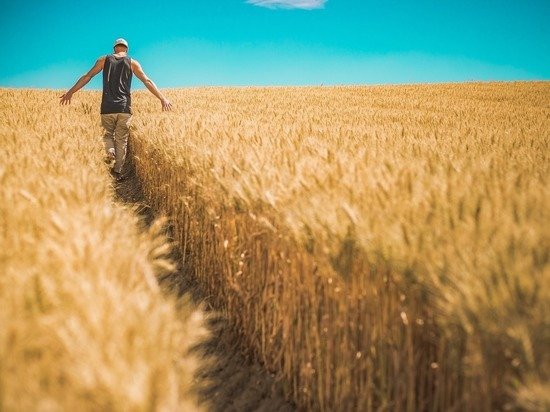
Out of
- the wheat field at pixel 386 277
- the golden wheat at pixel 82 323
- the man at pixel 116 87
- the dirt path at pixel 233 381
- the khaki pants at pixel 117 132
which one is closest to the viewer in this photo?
the golden wheat at pixel 82 323

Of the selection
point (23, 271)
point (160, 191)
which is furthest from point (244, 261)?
point (160, 191)

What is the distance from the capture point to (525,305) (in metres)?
1.14

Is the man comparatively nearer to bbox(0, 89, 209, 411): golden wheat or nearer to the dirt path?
the dirt path

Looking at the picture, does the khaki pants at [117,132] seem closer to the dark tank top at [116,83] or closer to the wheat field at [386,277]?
the dark tank top at [116,83]

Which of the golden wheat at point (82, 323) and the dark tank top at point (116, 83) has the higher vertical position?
the dark tank top at point (116, 83)

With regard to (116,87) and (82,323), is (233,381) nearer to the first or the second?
(82,323)

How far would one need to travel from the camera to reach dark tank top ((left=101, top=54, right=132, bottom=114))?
22.3 feet

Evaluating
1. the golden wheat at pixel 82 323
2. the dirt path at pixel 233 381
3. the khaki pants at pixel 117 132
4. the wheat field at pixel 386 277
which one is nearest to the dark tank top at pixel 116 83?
the khaki pants at pixel 117 132

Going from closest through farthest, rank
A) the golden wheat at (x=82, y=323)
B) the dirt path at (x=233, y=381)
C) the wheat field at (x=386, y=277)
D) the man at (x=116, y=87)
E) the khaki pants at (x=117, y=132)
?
the golden wheat at (x=82, y=323) < the wheat field at (x=386, y=277) < the dirt path at (x=233, y=381) < the man at (x=116, y=87) < the khaki pants at (x=117, y=132)

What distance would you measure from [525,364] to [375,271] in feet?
2.18

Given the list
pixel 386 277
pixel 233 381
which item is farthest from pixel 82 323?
pixel 233 381

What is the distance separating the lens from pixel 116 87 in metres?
6.91

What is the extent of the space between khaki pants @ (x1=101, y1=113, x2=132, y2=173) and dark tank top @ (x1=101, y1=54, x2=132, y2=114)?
0.44 ft

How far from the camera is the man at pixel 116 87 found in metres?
6.80
